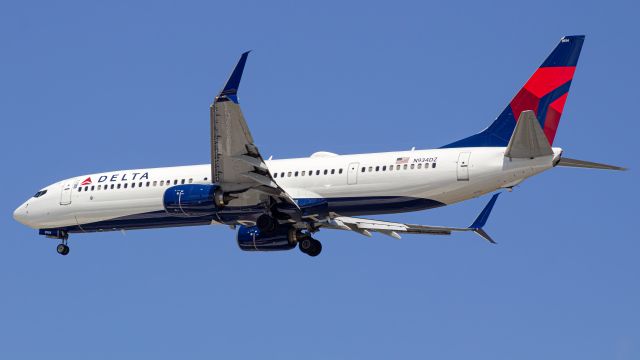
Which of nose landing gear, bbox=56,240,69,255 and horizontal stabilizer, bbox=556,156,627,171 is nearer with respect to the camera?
horizontal stabilizer, bbox=556,156,627,171

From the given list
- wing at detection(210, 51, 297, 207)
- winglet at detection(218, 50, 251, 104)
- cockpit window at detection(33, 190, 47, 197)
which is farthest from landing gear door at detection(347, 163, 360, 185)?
cockpit window at detection(33, 190, 47, 197)

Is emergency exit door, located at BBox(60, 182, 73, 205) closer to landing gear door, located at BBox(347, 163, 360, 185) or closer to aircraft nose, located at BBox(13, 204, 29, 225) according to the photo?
aircraft nose, located at BBox(13, 204, 29, 225)

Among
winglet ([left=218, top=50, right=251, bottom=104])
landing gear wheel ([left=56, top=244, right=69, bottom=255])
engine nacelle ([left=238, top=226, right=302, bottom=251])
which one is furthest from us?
landing gear wheel ([left=56, top=244, right=69, bottom=255])

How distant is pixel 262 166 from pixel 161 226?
7321mm

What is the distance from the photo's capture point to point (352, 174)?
4681cm

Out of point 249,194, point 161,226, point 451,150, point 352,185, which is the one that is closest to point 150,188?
point 161,226

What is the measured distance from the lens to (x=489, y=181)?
44.6 m

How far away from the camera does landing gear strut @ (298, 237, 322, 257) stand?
5006 centimetres

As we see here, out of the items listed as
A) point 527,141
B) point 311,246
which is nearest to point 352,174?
point 311,246

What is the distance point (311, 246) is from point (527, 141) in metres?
10.8

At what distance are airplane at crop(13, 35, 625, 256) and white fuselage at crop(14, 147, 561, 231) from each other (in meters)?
0.04

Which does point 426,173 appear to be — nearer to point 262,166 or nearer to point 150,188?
point 262,166

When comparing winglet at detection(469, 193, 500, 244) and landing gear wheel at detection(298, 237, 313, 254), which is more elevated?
winglet at detection(469, 193, 500, 244)

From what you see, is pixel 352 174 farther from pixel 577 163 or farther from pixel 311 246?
pixel 577 163
